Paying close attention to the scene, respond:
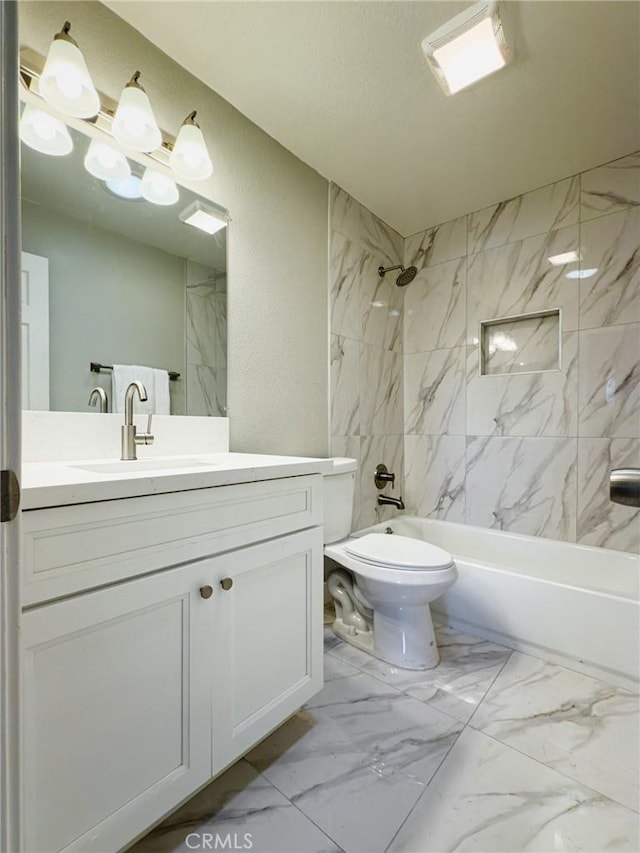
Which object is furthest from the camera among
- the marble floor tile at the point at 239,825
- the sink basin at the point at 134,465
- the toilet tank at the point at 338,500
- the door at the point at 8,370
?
the toilet tank at the point at 338,500

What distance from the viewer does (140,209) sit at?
4.32 feet

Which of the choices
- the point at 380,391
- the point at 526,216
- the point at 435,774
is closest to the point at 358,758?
the point at 435,774

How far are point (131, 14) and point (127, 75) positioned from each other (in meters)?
0.18

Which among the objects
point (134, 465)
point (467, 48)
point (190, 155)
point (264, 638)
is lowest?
point (264, 638)

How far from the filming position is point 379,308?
2447mm

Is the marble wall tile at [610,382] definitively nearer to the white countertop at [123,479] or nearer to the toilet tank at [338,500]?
the toilet tank at [338,500]

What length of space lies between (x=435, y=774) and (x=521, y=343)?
80.5 inches

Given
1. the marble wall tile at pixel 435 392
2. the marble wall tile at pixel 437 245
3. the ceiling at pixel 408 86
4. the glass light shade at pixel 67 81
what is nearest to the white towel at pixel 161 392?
the glass light shade at pixel 67 81

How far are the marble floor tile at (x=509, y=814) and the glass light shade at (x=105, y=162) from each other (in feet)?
6.58

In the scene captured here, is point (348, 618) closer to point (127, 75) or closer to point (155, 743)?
point (155, 743)

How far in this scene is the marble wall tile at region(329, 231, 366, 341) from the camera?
2.12m

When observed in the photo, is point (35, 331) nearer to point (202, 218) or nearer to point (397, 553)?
point (202, 218)

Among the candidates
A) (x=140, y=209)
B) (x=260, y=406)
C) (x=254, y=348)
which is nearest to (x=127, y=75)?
(x=140, y=209)

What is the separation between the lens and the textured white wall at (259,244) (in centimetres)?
126
